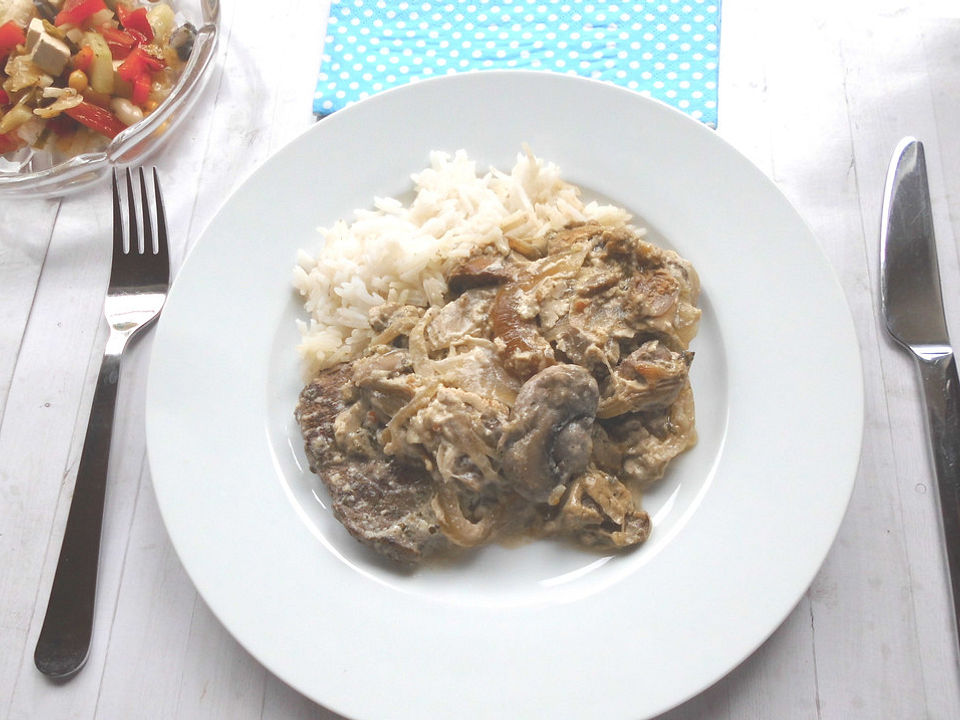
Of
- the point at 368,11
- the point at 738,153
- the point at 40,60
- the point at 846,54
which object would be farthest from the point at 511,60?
the point at 40,60

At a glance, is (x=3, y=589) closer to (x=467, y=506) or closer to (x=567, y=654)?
(x=467, y=506)

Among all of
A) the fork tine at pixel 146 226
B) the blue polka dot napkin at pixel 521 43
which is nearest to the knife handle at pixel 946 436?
the blue polka dot napkin at pixel 521 43

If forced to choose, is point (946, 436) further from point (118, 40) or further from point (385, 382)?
point (118, 40)

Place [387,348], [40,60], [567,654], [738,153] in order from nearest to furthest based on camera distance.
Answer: [567,654], [387,348], [738,153], [40,60]

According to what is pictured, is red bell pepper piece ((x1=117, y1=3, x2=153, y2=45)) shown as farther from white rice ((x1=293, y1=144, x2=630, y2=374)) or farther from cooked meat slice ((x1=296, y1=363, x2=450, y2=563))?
cooked meat slice ((x1=296, y1=363, x2=450, y2=563))

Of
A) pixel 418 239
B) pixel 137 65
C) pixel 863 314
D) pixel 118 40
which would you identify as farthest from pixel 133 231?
pixel 863 314

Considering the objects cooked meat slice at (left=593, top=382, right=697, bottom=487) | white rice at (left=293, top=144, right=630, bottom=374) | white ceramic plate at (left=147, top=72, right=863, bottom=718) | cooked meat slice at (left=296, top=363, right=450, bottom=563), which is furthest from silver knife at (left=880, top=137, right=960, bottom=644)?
cooked meat slice at (left=296, top=363, right=450, bottom=563)
